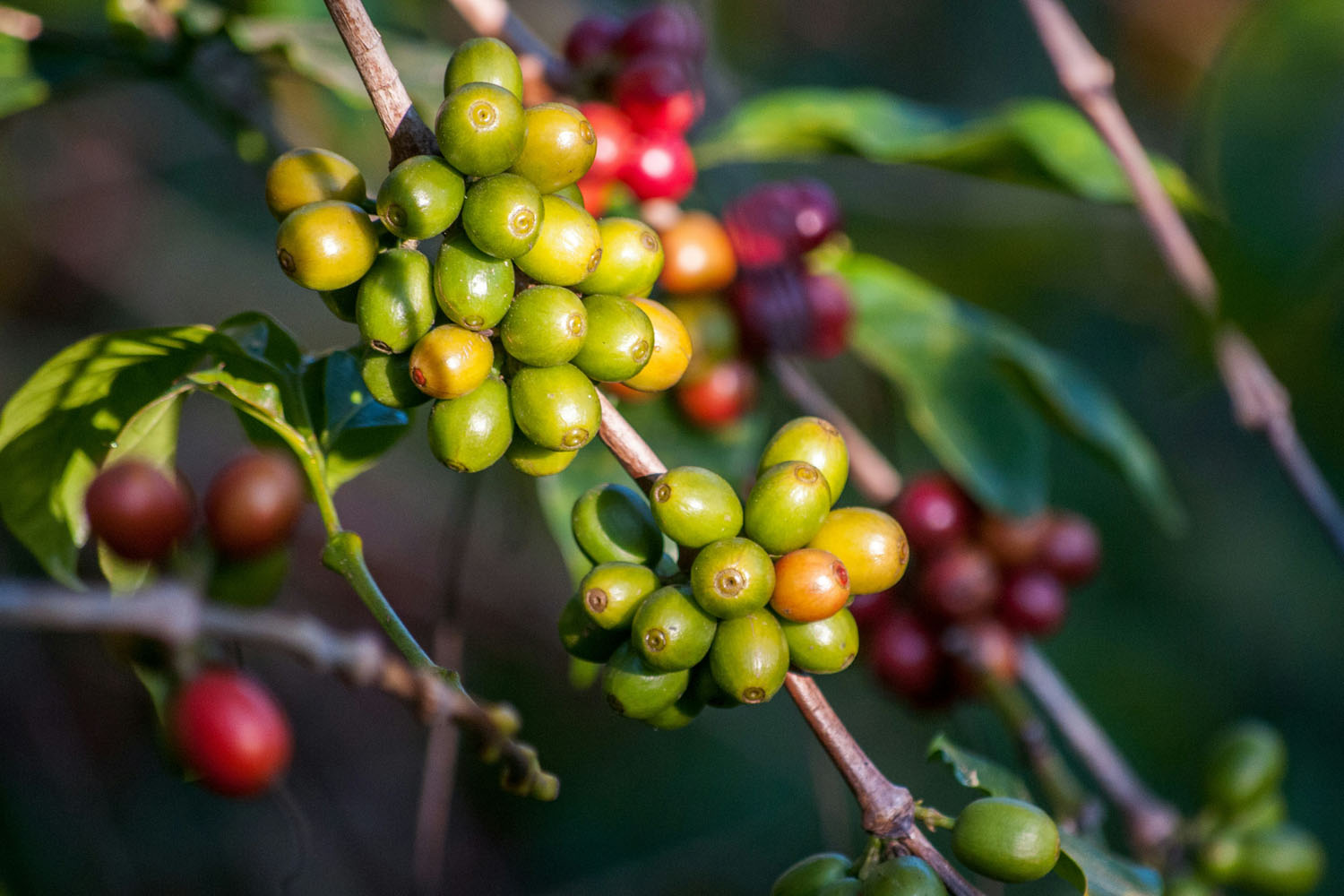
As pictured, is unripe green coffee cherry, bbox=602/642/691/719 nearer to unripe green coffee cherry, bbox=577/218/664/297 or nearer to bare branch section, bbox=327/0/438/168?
unripe green coffee cherry, bbox=577/218/664/297

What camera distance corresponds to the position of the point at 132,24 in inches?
71.3

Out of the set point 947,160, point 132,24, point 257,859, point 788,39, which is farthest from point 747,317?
point 788,39

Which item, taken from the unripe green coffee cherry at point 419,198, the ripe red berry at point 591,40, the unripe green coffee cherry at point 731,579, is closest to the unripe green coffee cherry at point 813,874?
the unripe green coffee cherry at point 731,579

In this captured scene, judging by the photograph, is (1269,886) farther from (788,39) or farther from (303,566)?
(788,39)

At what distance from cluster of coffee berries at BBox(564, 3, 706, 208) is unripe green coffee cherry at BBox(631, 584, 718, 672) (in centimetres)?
103

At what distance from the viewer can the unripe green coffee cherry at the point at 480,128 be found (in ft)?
2.90

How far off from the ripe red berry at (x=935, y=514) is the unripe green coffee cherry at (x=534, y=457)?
1243mm

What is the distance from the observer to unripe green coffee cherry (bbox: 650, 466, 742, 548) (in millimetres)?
980

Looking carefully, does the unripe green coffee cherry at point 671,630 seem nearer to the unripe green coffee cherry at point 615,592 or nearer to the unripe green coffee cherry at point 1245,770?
the unripe green coffee cherry at point 615,592

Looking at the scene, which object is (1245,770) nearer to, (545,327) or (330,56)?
(545,327)

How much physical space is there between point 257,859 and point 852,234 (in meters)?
3.17

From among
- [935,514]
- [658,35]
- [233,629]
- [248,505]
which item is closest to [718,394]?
[935,514]

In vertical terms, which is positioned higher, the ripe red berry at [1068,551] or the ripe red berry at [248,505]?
the ripe red berry at [248,505]

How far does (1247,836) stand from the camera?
80.2 inches
